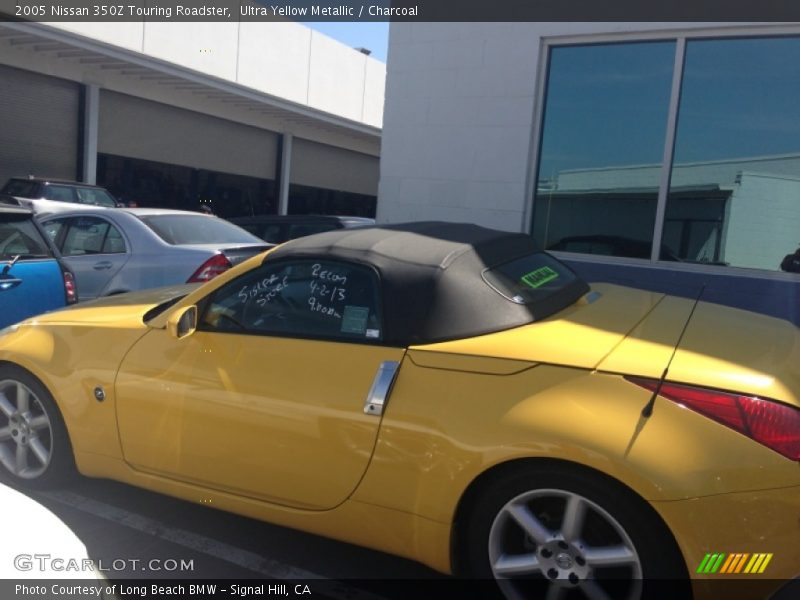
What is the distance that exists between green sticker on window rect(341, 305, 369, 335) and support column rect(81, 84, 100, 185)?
15697 millimetres

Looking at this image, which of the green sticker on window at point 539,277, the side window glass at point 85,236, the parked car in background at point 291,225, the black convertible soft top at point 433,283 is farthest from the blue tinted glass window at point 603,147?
the side window glass at point 85,236

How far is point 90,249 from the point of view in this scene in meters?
7.31

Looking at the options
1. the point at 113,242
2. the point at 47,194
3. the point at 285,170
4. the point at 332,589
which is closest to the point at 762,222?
the point at 332,589

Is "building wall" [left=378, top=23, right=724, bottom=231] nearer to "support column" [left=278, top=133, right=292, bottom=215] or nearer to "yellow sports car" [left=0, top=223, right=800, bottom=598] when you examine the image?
"yellow sports car" [left=0, top=223, right=800, bottom=598]

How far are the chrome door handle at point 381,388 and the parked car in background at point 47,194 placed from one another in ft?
38.9

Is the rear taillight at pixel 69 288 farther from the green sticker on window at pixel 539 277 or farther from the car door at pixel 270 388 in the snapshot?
the green sticker on window at pixel 539 277

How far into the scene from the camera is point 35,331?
12.2ft

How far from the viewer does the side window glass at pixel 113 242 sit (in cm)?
710

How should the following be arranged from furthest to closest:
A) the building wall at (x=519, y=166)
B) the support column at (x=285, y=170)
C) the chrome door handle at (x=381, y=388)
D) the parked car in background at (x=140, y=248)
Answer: the support column at (x=285, y=170)
the building wall at (x=519, y=166)
the parked car in background at (x=140, y=248)
the chrome door handle at (x=381, y=388)

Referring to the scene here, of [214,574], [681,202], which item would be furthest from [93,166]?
[214,574]

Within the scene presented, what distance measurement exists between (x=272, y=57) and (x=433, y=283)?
20.0 metres

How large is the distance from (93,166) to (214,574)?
1588 centimetres

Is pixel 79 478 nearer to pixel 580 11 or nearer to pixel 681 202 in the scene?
pixel 681 202

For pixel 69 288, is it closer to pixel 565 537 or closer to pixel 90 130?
pixel 565 537
